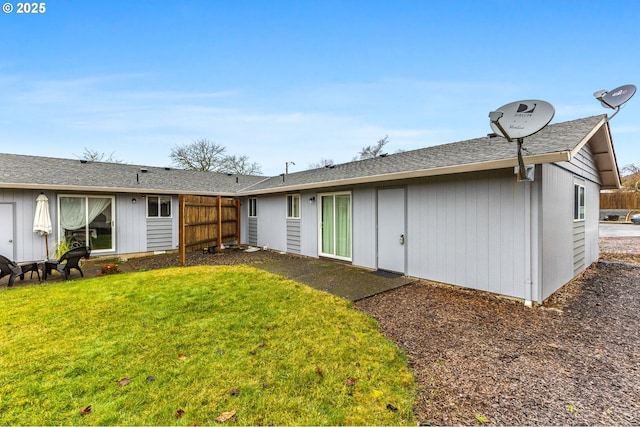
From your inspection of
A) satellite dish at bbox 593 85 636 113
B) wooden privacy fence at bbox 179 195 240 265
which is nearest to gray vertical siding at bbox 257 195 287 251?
wooden privacy fence at bbox 179 195 240 265

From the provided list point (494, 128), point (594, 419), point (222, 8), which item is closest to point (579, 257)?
point (494, 128)

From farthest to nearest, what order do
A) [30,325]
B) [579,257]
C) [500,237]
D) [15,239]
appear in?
[15,239] → [579,257] → [500,237] → [30,325]

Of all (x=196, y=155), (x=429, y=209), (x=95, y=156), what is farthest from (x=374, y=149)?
(x=95, y=156)

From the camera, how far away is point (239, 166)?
23.4 metres

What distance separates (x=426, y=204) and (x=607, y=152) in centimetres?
505

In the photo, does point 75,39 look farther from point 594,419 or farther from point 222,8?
point 594,419

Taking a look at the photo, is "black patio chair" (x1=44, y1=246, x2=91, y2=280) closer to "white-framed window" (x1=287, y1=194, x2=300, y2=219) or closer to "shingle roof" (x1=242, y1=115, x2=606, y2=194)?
"white-framed window" (x1=287, y1=194, x2=300, y2=219)

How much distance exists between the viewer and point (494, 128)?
4.34m

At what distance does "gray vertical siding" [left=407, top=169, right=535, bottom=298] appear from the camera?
4.79 meters

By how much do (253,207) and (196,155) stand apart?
12.1 meters

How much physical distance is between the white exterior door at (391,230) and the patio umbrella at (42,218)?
908cm

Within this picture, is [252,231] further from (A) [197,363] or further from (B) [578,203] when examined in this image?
(B) [578,203]

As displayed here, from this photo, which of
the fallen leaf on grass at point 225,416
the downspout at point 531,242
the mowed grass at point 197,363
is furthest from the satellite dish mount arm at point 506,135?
the fallen leaf on grass at point 225,416

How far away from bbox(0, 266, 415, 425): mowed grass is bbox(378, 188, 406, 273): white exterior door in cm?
240
